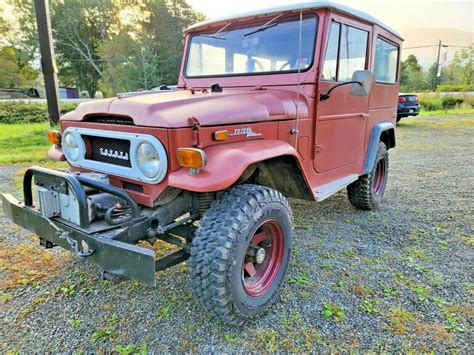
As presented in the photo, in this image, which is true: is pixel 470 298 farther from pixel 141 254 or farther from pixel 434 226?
pixel 141 254

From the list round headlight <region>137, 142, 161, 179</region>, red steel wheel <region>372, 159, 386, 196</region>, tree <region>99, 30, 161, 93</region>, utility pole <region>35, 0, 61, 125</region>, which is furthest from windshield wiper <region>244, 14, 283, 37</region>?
tree <region>99, 30, 161, 93</region>

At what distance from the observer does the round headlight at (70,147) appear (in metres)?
2.68

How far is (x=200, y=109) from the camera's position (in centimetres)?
229

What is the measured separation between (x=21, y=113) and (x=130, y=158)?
16.0 m

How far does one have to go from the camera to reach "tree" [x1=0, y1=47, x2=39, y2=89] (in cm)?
3228

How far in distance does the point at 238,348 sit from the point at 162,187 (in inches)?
44.0

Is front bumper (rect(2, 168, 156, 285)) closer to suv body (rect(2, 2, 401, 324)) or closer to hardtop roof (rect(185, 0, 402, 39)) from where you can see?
suv body (rect(2, 2, 401, 324))

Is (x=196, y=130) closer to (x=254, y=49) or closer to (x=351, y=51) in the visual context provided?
(x=254, y=49)

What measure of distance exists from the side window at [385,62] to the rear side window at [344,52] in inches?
15.7

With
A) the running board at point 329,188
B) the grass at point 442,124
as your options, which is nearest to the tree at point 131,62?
the grass at point 442,124

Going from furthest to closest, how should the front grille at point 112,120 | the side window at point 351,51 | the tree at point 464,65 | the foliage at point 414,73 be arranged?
the foliage at point 414,73, the tree at point 464,65, the side window at point 351,51, the front grille at point 112,120

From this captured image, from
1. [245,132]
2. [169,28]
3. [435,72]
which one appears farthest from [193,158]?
[435,72]

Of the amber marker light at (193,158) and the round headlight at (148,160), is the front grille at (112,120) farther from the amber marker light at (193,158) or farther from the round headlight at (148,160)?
the amber marker light at (193,158)

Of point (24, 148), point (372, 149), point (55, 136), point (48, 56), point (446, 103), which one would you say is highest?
point (48, 56)
